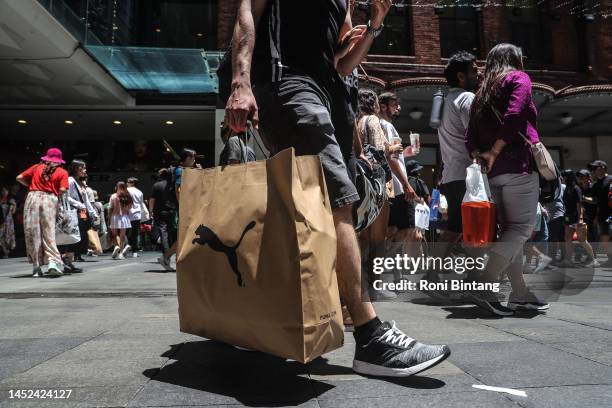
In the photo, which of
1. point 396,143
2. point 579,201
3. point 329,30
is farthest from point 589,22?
point 329,30

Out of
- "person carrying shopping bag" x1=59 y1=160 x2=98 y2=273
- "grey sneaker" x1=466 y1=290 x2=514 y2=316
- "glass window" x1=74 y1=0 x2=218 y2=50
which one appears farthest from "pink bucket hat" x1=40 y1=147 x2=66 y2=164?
"glass window" x1=74 y1=0 x2=218 y2=50

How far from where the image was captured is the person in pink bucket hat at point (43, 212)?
19.7 feet

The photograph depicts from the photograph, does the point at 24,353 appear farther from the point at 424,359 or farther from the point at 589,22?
the point at 589,22

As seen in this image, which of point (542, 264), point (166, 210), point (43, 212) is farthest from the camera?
point (166, 210)

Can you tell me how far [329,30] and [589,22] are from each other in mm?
16641

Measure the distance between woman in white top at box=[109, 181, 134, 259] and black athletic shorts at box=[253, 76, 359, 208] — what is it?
986cm

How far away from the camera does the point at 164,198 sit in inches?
290

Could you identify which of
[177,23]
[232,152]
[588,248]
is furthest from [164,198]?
[177,23]

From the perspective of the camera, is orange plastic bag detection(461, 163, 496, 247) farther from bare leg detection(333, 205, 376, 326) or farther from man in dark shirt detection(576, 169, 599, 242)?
man in dark shirt detection(576, 169, 599, 242)

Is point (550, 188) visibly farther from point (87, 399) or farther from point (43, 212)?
point (43, 212)

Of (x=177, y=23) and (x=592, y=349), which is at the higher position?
(x=177, y=23)

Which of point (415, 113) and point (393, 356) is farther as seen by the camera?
point (415, 113)

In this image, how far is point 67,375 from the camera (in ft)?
5.11

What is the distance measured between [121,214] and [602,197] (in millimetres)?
10202
